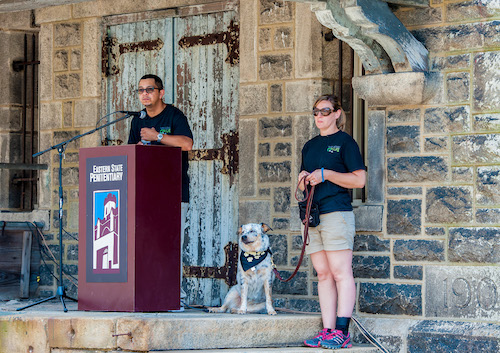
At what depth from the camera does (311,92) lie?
7797mm

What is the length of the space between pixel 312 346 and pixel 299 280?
45.0 inches

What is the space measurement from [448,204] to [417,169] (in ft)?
1.12

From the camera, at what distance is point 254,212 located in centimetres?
804

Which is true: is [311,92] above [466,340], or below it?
above

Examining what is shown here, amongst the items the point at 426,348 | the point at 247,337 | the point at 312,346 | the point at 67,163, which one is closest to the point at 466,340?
the point at 426,348

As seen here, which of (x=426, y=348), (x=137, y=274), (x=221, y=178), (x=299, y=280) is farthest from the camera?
(x=221, y=178)

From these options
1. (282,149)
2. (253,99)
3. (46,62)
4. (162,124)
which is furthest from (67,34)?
(282,149)

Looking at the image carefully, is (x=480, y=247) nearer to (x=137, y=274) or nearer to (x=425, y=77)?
(x=425, y=77)

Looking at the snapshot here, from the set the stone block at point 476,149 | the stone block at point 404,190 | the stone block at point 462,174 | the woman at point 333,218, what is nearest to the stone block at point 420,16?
the stone block at point 476,149

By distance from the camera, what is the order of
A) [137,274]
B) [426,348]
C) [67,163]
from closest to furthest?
[137,274]
[426,348]
[67,163]

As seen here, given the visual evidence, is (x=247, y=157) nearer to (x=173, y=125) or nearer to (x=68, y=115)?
(x=173, y=125)

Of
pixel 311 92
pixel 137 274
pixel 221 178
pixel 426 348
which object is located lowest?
pixel 426 348

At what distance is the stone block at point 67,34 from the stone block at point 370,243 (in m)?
3.40

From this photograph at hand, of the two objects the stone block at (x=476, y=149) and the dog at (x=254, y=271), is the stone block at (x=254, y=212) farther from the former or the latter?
the stone block at (x=476, y=149)
